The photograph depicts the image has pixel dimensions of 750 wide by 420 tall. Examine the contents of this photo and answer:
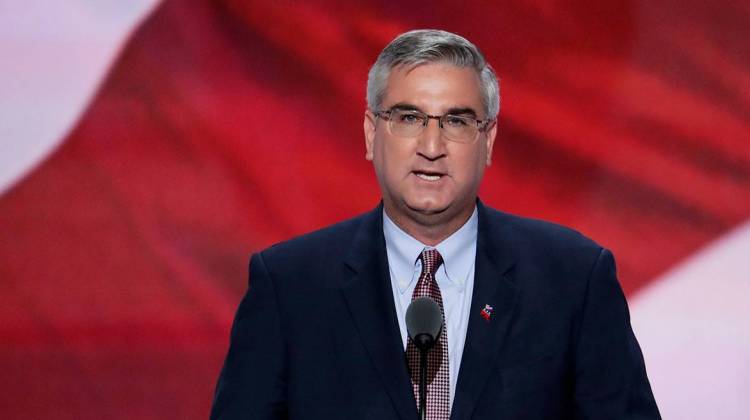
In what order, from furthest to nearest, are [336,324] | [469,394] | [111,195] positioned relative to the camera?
[111,195] → [336,324] → [469,394]

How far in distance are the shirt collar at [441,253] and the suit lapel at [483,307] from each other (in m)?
0.03

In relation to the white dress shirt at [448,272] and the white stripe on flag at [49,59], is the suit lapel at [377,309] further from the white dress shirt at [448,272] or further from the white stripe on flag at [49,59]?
the white stripe on flag at [49,59]

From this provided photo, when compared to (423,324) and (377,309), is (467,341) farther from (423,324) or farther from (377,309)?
(423,324)

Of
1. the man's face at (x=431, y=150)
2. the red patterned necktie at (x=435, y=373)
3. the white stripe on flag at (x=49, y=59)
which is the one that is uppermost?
the white stripe on flag at (x=49, y=59)

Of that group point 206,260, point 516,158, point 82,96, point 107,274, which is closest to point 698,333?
point 516,158

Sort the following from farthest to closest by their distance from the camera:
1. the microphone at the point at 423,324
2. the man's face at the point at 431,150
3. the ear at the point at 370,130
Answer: the ear at the point at 370,130 < the man's face at the point at 431,150 < the microphone at the point at 423,324

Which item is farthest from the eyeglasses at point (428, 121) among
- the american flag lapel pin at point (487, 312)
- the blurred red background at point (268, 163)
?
the blurred red background at point (268, 163)

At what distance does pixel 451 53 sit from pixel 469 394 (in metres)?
0.68

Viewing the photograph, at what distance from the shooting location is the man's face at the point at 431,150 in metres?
2.09

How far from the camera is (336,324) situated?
2.10m

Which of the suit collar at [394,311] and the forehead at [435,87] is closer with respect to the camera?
the suit collar at [394,311]

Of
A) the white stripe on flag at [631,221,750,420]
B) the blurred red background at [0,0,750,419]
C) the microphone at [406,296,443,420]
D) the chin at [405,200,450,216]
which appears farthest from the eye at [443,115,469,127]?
the white stripe on flag at [631,221,750,420]

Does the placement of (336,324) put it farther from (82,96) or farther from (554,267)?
(82,96)

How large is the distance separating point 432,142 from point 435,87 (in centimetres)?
12
